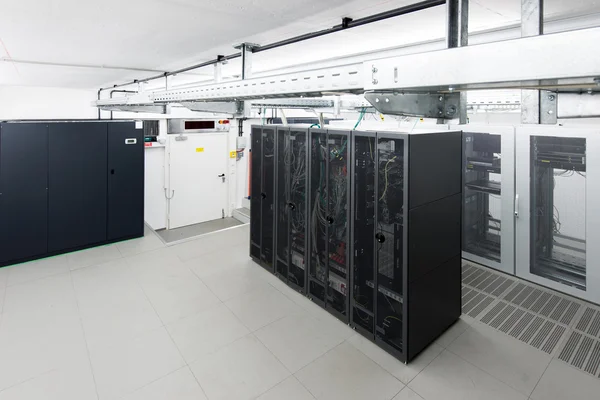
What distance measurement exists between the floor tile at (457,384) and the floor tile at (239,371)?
939mm

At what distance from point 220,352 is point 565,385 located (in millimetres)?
2377

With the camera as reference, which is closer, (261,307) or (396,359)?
(396,359)

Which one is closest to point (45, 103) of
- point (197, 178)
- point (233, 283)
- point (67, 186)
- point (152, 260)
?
point (67, 186)

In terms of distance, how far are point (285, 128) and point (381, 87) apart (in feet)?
6.93

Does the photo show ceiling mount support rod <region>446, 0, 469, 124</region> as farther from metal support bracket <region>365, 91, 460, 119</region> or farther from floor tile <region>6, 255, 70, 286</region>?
floor tile <region>6, 255, 70, 286</region>

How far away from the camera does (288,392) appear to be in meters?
2.17

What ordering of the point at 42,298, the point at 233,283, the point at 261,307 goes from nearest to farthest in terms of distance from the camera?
the point at 261,307
the point at 42,298
the point at 233,283

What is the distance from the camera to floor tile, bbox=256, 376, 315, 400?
7.00 ft

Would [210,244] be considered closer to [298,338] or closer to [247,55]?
[298,338]

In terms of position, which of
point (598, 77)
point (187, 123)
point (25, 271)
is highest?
point (187, 123)

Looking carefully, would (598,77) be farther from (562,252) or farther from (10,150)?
(10,150)

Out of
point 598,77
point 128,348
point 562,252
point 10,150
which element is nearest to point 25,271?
point 10,150

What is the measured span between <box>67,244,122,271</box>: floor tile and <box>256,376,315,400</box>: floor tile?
3007 mm

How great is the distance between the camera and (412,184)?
2.34 meters
